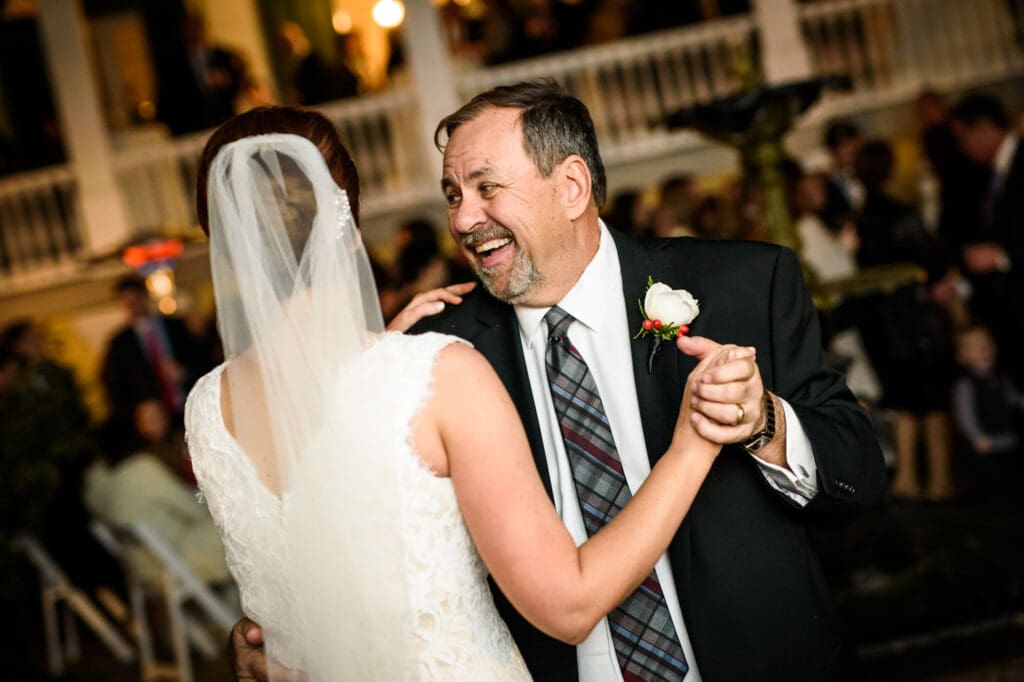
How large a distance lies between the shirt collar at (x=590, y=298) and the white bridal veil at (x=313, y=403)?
1.74 feet

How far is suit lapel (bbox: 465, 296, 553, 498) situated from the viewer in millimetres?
2312

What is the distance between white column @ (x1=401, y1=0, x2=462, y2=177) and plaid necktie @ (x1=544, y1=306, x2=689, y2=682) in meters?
8.23

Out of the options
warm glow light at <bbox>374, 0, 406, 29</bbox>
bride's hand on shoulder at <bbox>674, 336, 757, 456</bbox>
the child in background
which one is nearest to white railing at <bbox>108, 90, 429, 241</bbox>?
warm glow light at <bbox>374, 0, 406, 29</bbox>

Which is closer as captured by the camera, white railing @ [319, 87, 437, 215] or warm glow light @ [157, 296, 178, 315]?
warm glow light @ [157, 296, 178, 315]

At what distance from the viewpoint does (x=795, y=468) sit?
6.88 ft

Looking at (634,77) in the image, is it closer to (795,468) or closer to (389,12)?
(389,12)

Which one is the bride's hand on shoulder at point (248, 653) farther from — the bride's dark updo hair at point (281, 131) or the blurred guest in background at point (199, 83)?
the blurred guest in background at point (199, 83)

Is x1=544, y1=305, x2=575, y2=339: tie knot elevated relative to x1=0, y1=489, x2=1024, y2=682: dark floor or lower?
elevated

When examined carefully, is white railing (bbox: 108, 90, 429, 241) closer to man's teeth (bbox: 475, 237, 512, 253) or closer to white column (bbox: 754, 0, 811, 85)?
white column (bbox: 754, 0, 811, 85)

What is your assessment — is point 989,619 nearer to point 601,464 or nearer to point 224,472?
point 601,464

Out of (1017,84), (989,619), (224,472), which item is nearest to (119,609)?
(989,619)

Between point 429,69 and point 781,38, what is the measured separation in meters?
Result: 3.33

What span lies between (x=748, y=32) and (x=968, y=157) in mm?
4851

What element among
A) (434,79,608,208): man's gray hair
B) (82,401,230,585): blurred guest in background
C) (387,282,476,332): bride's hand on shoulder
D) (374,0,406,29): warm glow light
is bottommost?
(82,401,230,585): blurred guest in background
